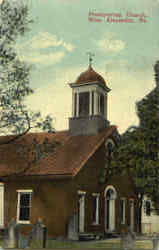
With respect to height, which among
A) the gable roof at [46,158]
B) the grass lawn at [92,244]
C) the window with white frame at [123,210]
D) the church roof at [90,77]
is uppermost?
the church roof at [90,77]

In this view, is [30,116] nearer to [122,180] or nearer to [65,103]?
[65,103]

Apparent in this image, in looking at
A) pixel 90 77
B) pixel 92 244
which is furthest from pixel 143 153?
pixel 92 244

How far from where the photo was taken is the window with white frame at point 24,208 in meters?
7.27

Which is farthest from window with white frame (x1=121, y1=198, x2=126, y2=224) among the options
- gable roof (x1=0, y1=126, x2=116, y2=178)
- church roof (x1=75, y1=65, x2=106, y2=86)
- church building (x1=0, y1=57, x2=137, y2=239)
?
church roof (x1=75, y1=65, x2=106, y2=86)

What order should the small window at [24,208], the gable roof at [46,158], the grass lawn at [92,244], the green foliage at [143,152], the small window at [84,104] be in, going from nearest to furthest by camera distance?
the grass lawn at [92,244] < the small window at [24,208] < the gable roof at [46,158] < the green foliage at [143,152] < the small window at [84,104]

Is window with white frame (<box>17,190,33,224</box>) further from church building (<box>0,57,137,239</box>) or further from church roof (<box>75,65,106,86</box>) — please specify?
church roof (<box>75,65,106,86</box>)

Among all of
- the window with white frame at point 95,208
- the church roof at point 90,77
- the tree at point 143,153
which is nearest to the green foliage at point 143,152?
the tree at point 143,153

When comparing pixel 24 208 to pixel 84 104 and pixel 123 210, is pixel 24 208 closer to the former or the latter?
pixel 123 210

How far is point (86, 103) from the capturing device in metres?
7.83

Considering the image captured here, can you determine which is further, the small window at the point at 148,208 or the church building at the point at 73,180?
the small window at the point at 148,208

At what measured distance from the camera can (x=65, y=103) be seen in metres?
7.41

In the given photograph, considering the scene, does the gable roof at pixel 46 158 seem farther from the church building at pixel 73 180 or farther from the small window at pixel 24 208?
the small window at pixel 24 208

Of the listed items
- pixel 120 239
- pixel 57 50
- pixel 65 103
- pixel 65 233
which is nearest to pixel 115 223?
pixel 120 239

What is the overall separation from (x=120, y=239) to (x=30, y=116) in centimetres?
241
